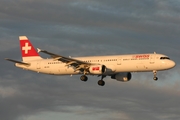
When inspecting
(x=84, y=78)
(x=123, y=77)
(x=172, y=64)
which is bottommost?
(x=84, y=78)

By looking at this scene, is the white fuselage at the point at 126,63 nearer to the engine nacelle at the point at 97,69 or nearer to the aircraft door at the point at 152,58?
the aircraft door at the point at 152,58

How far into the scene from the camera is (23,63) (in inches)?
5369

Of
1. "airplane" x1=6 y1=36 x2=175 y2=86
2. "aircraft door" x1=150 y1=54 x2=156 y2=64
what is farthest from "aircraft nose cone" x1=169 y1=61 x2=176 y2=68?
"aircraft door" x1=150 y1=54 x2=156 y2=64

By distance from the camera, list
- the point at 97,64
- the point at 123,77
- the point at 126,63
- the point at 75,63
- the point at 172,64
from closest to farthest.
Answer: the point at 172,64
the point at 126,63
the point at 97,64
the point at 75,63
the point at 123,77

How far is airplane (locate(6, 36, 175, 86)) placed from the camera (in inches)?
4833

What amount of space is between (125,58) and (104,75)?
858cm

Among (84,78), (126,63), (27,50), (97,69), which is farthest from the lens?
(27,50)

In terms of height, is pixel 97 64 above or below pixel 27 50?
below

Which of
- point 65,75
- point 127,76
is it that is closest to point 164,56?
point 127,76

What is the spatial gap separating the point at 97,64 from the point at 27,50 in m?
20.3

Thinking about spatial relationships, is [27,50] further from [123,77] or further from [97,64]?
[123,77]

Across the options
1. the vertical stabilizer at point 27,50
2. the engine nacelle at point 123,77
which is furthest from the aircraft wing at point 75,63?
the vertical stabilizer at point 27,50

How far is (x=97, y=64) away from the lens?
12794 cm

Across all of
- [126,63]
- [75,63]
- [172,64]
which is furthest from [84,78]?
[172,64]
